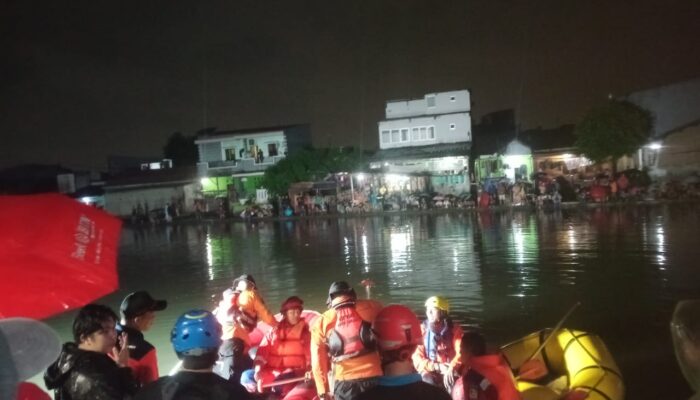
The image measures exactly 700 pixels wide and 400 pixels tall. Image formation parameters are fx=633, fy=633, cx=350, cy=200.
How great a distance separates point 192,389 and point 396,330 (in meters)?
1.06

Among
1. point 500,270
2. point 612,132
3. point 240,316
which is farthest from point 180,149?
point 240,316

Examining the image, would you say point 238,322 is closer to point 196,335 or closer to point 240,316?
point 240,316

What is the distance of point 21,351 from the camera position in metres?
2.33

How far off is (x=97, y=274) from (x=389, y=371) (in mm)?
1635

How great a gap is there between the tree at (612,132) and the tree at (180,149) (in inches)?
1691

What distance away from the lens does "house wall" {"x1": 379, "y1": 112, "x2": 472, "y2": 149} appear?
43.3 meters

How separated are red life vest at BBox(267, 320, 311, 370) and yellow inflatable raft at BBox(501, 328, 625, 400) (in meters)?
2.32

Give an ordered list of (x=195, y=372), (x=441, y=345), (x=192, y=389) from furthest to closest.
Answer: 1. (x=441, y=345)
2. (x=195, y=372)
3. (x=192, y=389)

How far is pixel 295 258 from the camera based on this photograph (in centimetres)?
2003

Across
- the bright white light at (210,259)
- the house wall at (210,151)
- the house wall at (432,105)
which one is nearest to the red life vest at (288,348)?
the bright white light at (210,259)

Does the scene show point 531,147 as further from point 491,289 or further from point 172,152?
point 172,152

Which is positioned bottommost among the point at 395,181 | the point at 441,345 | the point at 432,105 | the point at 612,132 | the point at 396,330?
the point at 441,345

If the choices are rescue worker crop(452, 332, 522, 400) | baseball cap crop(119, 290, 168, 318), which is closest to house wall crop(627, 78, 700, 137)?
rescue worker crop(452, 332, 522, 400)

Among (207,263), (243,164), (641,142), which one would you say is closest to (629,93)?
(641,142)
